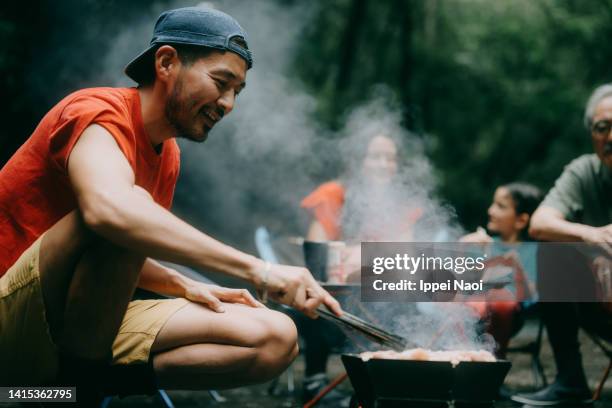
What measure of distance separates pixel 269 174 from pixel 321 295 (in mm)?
6159

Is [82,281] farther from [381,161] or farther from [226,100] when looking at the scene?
[381,161]

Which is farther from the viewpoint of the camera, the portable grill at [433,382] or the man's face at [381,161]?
the man's face at [381,161]

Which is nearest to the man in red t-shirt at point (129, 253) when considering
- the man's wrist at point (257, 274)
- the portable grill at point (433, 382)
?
the man's wrist at point (257, 274)

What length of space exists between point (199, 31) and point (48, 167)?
0.64 meters

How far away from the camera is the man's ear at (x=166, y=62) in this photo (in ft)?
7.47

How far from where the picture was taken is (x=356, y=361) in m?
2.42

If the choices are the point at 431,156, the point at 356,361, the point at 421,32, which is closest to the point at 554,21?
the point at 421,32

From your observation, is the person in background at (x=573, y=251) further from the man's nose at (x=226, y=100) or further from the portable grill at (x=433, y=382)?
the man's nose at (x=226, y=100)

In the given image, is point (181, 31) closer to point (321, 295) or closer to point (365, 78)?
point (321, 295)

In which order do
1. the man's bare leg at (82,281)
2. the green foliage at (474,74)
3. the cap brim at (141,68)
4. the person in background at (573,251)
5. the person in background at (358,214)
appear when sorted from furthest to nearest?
the green foliage at (474,74) < the person in background at (358,214) < the person in background at (573,251) < the cap brim at (141,68) < the man's bare leg at (82,281)

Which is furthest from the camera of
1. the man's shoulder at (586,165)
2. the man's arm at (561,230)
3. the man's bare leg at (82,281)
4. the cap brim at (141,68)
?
the man's shoulder at (586,165)

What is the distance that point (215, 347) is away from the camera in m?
2.26

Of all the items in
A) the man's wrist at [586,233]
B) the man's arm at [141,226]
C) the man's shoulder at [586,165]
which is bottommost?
the man's arm at [141,226]

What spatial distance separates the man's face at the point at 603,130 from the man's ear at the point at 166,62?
261 centimetres
